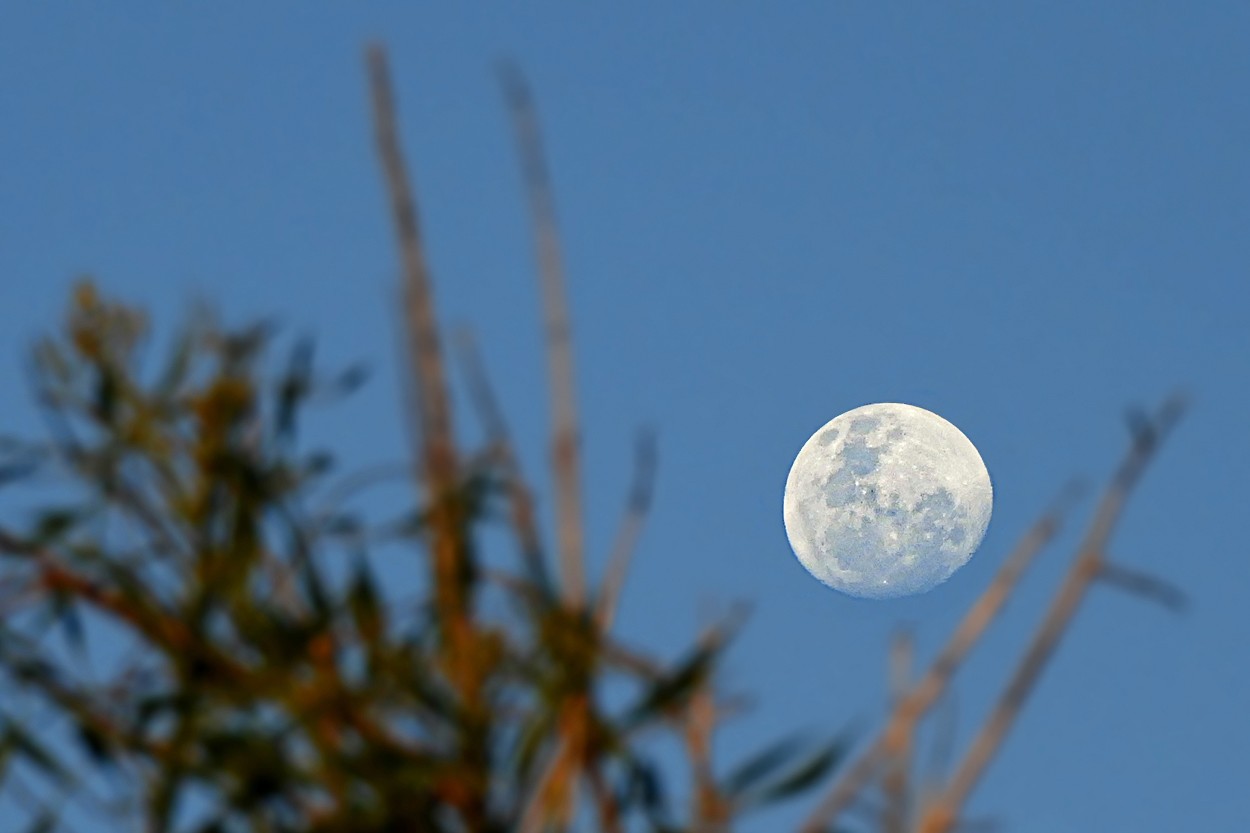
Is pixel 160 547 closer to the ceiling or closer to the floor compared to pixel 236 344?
closer to the floor

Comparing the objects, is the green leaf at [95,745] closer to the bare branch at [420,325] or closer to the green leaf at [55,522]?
the green leaf at [55,522]

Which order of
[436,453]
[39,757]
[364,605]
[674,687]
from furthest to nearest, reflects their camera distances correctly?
[39,757] → [364,605] → [674,687] → [436,453]

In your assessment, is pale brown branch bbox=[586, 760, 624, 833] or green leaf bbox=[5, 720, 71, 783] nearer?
pale brown branch bbox=[586, 760, 624, 833]

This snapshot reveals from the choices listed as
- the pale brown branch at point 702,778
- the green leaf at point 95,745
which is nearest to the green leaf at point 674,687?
the pale brown branch at point 702,778

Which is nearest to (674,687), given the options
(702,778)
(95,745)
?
(702,778)

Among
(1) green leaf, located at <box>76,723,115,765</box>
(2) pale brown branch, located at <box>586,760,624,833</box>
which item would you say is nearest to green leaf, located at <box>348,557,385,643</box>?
(2) pale brown branch, located at <box>586,760,624,833</box>

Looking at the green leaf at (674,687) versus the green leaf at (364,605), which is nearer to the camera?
the green leaf at (674,687)

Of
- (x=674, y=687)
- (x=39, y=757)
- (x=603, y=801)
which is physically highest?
(x=674, y=687)

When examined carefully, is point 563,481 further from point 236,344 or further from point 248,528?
point 236,344

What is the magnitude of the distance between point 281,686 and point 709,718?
0.57 metres

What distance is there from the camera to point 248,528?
96.0 inches

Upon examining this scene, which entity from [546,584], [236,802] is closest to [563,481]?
[546,584]

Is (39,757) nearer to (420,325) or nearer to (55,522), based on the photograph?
(55,522)

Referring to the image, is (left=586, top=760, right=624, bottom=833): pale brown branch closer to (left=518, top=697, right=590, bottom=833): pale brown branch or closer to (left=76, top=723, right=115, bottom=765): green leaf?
(left=518, top=697, right=590, bottom=833): pale brown branch
